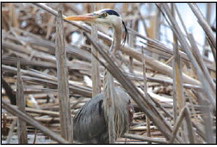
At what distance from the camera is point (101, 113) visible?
8.34 feet

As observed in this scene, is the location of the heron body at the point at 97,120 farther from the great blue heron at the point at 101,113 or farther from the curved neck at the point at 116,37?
the curved neck at the point at 116,37

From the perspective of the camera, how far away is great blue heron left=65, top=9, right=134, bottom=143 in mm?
2533

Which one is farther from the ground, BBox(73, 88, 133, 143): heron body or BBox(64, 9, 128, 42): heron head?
BBox(64, 9, 128, 42): heron head

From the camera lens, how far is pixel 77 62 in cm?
395

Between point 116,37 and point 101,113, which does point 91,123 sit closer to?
point 101,113

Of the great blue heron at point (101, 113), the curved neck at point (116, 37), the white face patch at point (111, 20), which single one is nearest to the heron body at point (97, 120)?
the great blue heron at point (101, 113)

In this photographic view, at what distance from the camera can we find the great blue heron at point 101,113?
2.53 metres

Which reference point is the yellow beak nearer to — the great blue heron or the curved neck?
the great blue heron

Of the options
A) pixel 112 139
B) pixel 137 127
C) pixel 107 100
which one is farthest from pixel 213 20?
pixel 112 139

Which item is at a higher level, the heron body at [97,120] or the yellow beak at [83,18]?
the yellow beak at [83,18]

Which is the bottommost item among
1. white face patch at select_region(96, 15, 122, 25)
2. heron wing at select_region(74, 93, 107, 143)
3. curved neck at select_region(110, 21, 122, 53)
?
heron wing at select_region(74, 93, 107, 143)

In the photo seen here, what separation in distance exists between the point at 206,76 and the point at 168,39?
229 cm

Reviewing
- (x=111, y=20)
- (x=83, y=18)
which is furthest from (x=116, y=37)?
(x=83, y=18)

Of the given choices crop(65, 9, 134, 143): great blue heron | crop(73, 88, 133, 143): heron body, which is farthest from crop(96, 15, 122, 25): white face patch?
crop(73, 88, 133, 143): heron body
